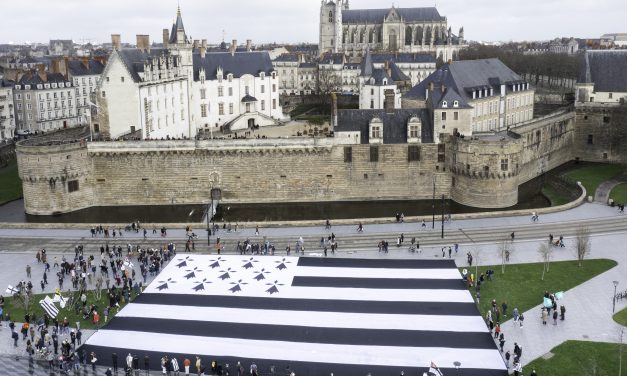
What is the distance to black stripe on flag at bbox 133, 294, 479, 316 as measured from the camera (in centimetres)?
3103

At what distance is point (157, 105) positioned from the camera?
62.4 metres

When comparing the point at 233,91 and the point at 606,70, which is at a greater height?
the point at 606,70

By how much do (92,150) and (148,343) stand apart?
31.9m

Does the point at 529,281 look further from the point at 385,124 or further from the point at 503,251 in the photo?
the point at 385,124

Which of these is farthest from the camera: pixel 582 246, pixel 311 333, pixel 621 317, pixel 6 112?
pixel 6 112

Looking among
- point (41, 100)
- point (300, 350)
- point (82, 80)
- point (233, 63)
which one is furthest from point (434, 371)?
point (82, 80)

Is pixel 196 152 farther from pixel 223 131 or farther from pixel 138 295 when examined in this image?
pixel 138 295

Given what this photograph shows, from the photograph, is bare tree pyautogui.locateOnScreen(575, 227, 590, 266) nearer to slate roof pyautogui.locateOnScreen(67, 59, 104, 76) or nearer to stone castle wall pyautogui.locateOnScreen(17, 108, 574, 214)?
stone castle wall pyautogui.locateOnScreen(17, 108, 574, 214)

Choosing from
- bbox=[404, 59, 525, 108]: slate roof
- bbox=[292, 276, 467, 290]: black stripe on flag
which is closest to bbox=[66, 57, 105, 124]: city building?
bbox=[404, 59, 525, 108]: slate roof

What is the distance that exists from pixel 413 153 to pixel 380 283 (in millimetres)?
24060

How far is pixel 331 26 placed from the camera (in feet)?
480

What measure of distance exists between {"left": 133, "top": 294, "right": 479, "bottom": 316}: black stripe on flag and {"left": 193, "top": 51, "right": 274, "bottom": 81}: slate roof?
4426cm

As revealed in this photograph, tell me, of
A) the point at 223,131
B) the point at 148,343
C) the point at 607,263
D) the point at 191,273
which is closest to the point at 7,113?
the point at 223,131

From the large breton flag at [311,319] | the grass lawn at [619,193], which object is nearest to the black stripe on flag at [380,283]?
the large breton flag at [311,319]
